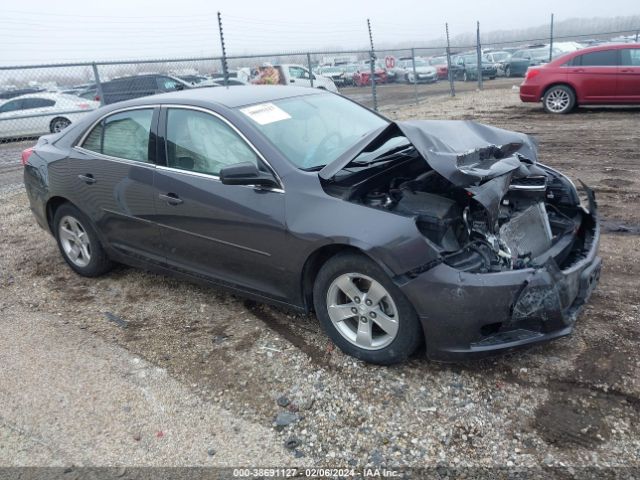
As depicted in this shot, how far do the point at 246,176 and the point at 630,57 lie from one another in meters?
11.7

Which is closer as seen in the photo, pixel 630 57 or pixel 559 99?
pixel 630 57

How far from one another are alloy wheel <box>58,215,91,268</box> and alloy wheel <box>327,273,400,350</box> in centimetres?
256

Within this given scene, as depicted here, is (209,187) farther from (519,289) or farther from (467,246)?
(519,289)

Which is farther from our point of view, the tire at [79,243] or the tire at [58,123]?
the tire at [58,123]

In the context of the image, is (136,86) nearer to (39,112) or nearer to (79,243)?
(39,112)

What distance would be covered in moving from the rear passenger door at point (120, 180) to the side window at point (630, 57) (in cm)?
1143

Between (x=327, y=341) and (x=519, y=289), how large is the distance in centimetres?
133

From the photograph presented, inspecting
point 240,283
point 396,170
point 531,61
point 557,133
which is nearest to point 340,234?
point 396,170

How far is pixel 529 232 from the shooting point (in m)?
3.57

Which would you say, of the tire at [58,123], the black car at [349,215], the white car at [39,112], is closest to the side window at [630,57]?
the black car at [349,215]

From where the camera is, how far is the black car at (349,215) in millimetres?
3021

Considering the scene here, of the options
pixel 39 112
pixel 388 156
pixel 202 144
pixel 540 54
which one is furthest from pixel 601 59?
pixel 540 54

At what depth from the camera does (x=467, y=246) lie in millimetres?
3195

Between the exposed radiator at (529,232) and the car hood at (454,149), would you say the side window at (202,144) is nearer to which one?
the car hood at (454,149)
